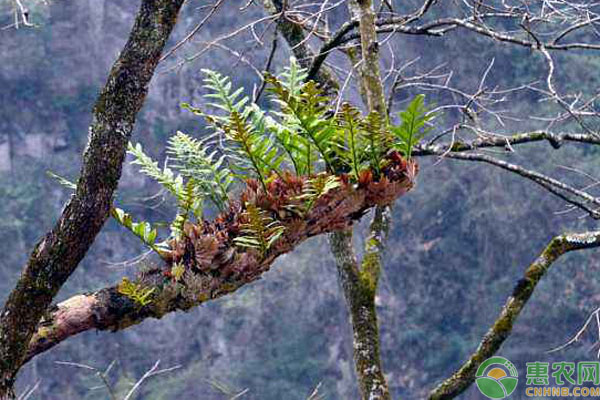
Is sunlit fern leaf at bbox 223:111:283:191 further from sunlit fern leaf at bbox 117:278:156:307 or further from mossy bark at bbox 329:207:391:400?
mossy bark at bbox 329:207:391:400

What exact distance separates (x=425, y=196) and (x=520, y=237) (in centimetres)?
198

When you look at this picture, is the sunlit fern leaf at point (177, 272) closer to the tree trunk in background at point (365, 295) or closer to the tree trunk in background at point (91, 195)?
the tree trunk in background at point (91, 195)

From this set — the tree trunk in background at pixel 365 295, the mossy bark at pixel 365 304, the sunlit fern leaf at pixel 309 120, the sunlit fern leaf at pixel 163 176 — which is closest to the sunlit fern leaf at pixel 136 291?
the sunlit fern leaf at pixel 163 176

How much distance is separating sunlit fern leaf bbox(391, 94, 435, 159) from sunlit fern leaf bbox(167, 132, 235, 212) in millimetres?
379

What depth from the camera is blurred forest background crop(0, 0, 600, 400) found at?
1591cm

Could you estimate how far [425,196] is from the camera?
16.8m

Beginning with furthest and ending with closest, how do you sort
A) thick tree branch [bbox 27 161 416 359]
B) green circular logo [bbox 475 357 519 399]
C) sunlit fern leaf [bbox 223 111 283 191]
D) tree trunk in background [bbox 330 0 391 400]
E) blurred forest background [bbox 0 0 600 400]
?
blurred forest background [bbox 0 0 600 400], green circular logo [bbox 475 357 519 399], tree trunk in background [bbox 330 0 391 400], sunlit fern leaf [bbox 223 111 283 191], thick tree branch [bbox 27 161 416 359]

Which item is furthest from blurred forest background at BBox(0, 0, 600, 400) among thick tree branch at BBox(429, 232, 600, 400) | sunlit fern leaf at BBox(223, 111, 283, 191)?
sunlit fern leaf at BBox(223, 111, 283, 191)

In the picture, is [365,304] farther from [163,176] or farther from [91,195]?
[91,195]

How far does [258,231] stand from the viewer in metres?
1.64

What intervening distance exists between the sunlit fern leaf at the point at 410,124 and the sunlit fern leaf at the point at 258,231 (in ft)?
1.05

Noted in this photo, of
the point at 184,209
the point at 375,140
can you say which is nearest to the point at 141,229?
the point at 184,209

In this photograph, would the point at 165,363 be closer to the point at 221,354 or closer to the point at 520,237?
the point at 221,354

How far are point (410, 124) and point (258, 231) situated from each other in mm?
382
